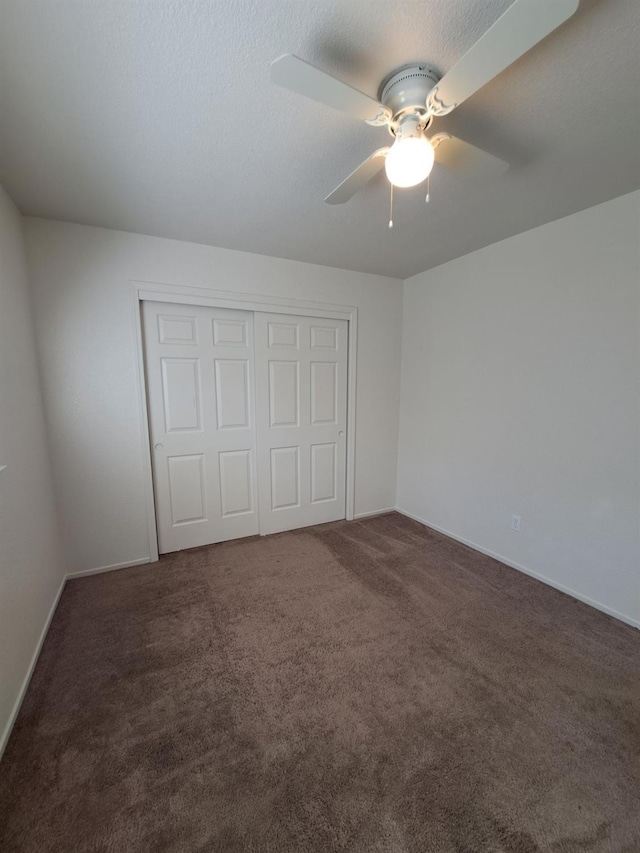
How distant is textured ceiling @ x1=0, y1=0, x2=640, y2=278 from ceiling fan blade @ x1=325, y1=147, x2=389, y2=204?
0.20 m

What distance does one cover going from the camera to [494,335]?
8.55ft

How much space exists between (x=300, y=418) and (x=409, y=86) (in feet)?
7.67

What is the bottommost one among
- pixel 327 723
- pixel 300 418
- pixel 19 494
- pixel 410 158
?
pixel 327 723

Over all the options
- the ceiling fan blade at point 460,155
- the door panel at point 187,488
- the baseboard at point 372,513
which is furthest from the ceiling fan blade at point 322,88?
the baseboard at point 372,513

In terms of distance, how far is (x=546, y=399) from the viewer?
7.55ft

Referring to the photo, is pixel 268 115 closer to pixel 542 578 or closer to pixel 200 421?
pixel 200 421

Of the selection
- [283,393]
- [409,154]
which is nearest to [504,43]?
[409,154]

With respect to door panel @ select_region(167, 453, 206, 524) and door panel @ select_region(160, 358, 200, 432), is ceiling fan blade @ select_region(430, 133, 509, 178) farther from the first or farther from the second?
door panel @ select_region(167, 453, 206, 524)

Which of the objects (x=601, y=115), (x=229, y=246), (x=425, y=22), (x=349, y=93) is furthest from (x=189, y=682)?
(x=601, y=115)

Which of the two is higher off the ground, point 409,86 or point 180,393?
point 409,86

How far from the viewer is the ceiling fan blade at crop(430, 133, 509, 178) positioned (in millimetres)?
1212

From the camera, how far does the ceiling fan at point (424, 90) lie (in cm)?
79

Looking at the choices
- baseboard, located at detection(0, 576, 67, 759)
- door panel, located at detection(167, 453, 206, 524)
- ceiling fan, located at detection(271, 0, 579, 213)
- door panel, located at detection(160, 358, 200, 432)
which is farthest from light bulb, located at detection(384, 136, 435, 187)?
baseboard, located at detection(0, 576, 67, 759)

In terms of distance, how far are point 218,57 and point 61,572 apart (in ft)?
9.50
